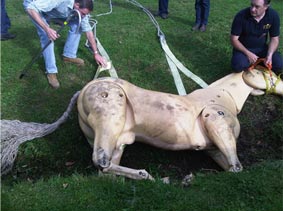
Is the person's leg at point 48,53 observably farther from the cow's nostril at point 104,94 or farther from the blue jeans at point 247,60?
the blue jeans at point 247,60

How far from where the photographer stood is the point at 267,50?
5.94 m

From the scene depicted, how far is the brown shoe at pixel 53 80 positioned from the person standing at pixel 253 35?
2416 millimetres

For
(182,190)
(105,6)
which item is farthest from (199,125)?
(105,6)

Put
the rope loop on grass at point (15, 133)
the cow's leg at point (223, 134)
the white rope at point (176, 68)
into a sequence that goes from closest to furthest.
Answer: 1. the cow's leg at point (223, 134)
2. the rope loop on grass at point (15, 133)
3. the white rope at point (176, 68)

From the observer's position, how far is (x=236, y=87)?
524 cm

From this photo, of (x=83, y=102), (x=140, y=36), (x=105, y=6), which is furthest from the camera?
(x=105, y=6)

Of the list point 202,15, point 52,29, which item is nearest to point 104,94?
point 52,29

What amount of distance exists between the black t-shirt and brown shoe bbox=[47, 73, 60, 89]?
2.54 m

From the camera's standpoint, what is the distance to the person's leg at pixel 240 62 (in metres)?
5.54

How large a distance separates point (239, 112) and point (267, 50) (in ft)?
3.97

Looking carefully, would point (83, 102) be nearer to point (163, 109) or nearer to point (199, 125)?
point (163, 109)

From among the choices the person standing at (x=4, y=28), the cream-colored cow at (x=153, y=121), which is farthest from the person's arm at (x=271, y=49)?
the person standing at (x=4, y=28)

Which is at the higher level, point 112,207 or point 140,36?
point 112,207

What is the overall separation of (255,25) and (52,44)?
2.78 m
